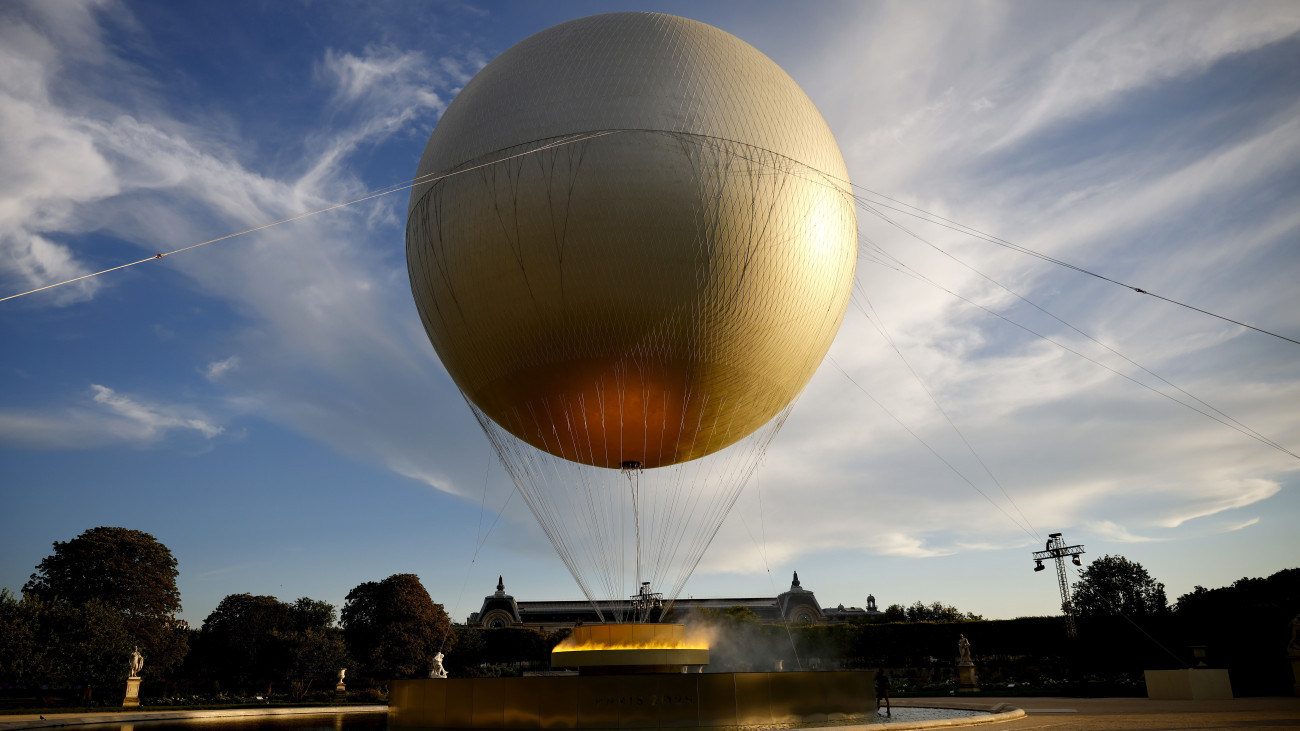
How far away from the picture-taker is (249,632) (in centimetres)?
5831

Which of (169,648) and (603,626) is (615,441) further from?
(169,648)

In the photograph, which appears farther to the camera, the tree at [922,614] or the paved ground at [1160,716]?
the tree at [922,614]

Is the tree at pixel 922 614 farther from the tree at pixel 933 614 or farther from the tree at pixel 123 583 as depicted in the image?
the tree at pixel 123 583

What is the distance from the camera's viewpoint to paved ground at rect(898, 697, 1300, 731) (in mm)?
13430

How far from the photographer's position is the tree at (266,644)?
42.8 m

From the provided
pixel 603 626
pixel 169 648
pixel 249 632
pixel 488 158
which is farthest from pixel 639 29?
pixel 249 632

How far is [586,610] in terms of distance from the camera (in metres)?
97.7

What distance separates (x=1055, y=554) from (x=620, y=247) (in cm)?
4685

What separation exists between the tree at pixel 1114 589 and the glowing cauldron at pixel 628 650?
68.2 meters

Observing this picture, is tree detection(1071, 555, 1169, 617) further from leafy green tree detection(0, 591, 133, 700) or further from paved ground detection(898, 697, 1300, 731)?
leafy green tree detection(0, 591, 133, 700)

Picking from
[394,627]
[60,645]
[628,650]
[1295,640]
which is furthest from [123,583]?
[1295,640]

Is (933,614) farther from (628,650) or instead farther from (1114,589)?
(628,650)

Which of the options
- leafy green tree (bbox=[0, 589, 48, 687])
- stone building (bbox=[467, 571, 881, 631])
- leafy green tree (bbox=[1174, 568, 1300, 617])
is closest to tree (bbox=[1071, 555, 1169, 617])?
leafy green tree (bbox=[1174, 568, 1300, 617])

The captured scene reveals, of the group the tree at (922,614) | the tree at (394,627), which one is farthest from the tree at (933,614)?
the tree at (394,627)
